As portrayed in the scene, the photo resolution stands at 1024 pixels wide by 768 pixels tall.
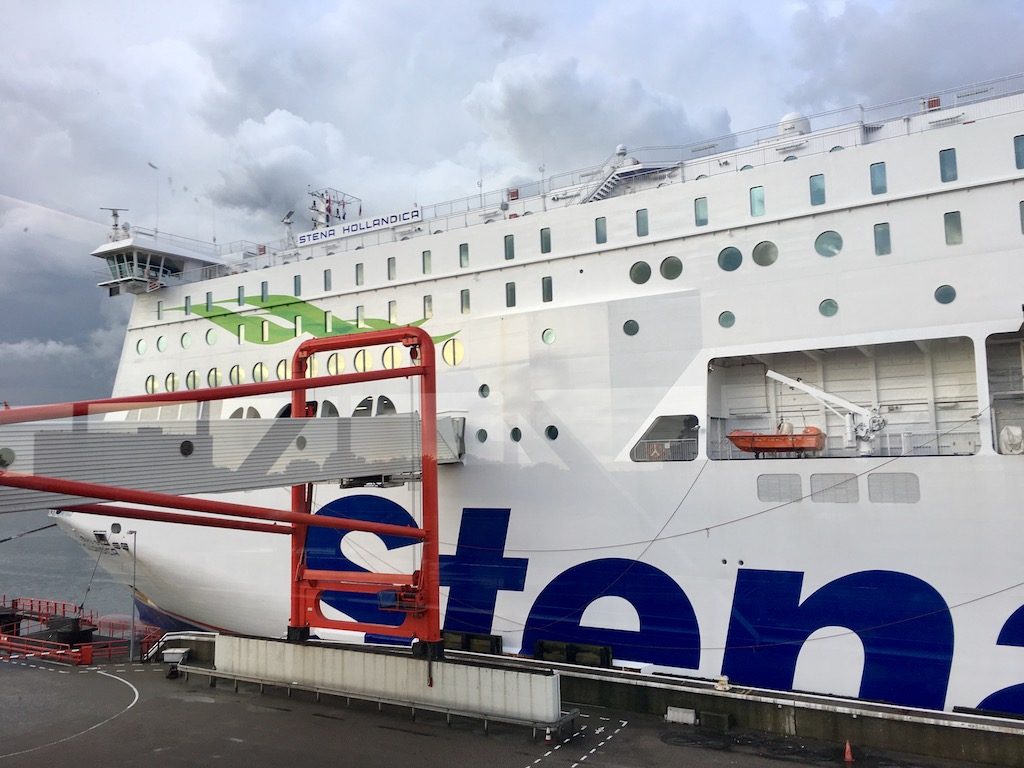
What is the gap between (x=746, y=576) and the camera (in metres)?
10.8

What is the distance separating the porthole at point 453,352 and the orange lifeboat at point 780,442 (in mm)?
5427

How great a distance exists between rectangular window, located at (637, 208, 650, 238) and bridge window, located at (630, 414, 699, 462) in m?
3.20

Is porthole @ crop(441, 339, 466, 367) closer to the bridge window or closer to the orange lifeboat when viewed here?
the bridge window

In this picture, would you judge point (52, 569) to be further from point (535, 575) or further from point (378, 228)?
point (535, 575)

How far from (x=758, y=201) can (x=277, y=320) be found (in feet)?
34.8

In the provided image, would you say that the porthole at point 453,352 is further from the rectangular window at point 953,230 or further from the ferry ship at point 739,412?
the rectangular window at point 953,230

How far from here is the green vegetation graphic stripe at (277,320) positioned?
15758mm

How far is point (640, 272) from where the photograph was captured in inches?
497

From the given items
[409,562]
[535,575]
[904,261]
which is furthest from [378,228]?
[904,261]

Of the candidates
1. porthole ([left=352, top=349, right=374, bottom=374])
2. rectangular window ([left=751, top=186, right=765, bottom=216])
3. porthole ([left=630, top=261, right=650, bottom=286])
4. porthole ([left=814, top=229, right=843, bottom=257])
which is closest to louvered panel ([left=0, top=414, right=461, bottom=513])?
porthole ([left=352, top=349, right=374, bottom=374])

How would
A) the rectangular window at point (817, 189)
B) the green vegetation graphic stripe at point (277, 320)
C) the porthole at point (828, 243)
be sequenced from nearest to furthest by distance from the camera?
the porthole at point (828, 243)
the rectangular window at point (817, 189)
the green vegetation graphic stripe at point (277, 320)

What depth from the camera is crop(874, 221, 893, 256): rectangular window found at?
35.2 ft

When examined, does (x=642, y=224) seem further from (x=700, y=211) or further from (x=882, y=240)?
(x=882, y=240)

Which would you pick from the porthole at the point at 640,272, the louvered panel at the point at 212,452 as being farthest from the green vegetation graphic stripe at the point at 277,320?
the porthole at the point at 640,272
